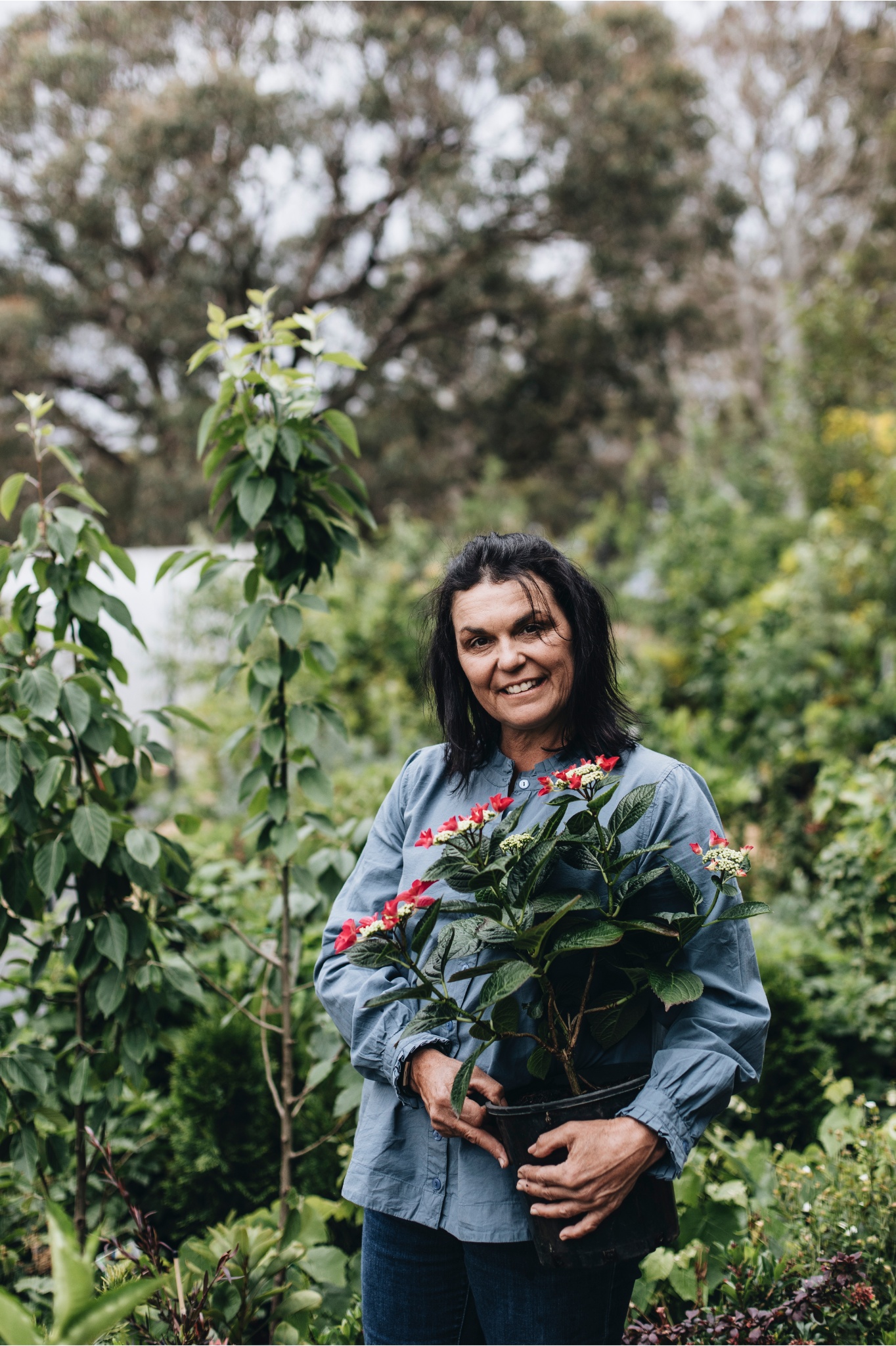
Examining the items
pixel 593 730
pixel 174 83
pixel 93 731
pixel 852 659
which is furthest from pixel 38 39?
pixel 593 730

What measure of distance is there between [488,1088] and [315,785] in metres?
0.95

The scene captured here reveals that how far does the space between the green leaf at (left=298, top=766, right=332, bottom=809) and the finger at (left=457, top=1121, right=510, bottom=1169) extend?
90 cm

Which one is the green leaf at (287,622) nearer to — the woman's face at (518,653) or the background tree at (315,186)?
the woman's face at (518,653)

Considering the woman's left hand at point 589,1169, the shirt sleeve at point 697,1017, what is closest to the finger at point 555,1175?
the woman's left hand at point 589,1169

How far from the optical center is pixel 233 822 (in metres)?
5.01

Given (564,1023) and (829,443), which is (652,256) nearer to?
(829,443)

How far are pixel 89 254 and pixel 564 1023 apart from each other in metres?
12.4

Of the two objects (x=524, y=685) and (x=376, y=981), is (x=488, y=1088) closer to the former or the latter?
(x=376, y=981)

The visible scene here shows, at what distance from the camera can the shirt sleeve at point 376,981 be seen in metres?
1.40

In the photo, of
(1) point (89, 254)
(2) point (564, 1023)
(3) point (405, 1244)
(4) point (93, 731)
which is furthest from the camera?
(1) point (89, 254)

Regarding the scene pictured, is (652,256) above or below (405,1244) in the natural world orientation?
above

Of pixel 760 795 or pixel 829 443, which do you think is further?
pixel 829 443

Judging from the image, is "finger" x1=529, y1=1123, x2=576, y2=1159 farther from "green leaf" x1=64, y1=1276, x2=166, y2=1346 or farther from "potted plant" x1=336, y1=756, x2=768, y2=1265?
"green leaf" x1=64, y1=1276, x2=166, y2=1346

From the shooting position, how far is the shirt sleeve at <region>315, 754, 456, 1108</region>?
1398 millimetres
